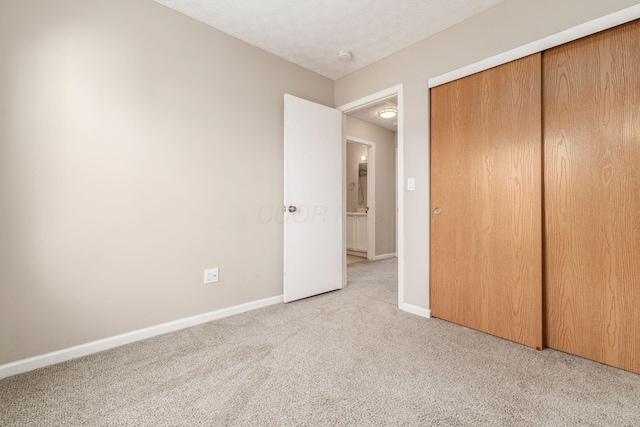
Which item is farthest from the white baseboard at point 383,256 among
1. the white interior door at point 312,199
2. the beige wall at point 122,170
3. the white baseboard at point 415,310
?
the beige wall at point 122,170

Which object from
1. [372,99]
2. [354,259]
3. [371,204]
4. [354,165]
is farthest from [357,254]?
[372,99]

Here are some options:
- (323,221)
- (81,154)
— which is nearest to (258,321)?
(323,221)

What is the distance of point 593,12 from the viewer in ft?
5.48

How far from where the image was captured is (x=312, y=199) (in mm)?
2939

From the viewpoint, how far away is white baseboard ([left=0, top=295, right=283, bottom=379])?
162 cm

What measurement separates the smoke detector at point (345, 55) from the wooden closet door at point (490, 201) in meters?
0.87

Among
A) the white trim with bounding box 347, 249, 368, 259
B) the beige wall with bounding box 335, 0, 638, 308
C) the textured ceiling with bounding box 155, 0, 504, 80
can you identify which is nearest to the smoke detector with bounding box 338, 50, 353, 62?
the textured ceiling with bounding box 155, 0, 504, 80

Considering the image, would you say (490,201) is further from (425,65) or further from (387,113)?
(387,113)

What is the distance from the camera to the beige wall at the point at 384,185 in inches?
204

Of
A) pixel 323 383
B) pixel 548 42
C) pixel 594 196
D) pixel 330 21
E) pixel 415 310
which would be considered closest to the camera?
pixel 323 383

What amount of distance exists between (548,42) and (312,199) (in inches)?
82.9

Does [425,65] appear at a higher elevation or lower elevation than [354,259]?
higher

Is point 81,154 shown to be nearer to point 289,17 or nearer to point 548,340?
point 289,17

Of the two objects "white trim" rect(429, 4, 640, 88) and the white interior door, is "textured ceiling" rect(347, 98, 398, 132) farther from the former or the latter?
"white trim" rect(429, 4, 640, 88)
